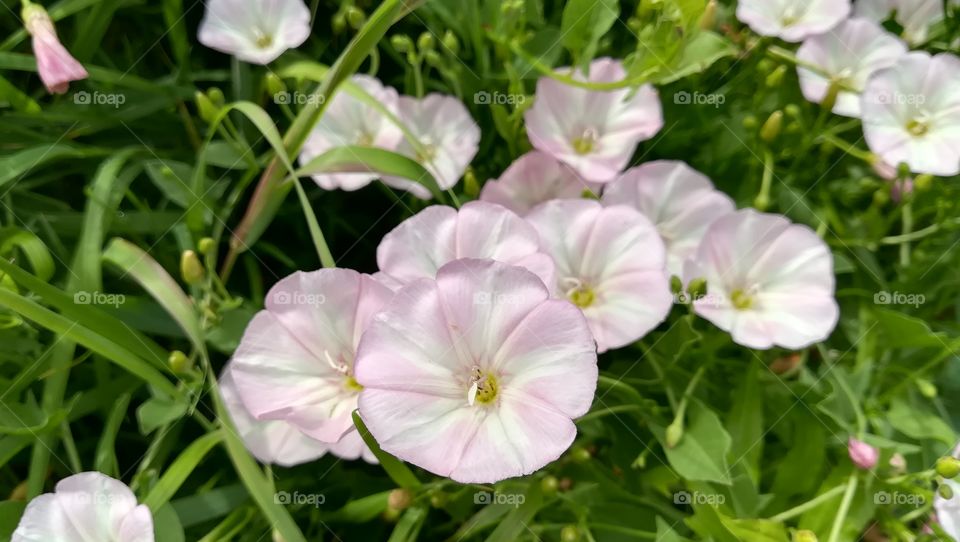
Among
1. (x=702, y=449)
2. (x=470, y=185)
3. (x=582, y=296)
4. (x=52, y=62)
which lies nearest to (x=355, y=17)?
(x=470, y=185)

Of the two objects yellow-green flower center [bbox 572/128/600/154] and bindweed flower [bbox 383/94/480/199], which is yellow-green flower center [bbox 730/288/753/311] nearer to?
yellow-green flower center [bbox 572/128/600/154]

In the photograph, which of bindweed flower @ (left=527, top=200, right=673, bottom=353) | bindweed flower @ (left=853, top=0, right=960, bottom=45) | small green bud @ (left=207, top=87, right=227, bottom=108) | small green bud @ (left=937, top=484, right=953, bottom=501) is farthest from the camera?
bindweed flower @ (left=853, top=0, right=960, bottom=45)

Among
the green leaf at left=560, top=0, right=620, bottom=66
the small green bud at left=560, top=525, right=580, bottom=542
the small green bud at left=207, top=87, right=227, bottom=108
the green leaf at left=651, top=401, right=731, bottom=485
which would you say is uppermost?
the green leaf at left=560, top=0, right=620, bottom=66

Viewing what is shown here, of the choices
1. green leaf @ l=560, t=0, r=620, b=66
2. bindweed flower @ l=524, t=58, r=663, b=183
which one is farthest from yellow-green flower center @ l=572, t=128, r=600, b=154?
green leaf @ l=560, t=0, r=620, b=66

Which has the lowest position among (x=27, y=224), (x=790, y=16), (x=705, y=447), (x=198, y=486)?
(x=198, y=486)

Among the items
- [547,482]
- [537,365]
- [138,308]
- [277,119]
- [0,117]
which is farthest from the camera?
[277,119]

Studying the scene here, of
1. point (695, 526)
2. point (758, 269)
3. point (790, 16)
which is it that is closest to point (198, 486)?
point (695, 526)

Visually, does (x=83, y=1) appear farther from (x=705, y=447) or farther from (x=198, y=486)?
A: (x=705, y=447)

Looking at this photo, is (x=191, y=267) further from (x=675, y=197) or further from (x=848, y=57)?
(x=848, y=57)
